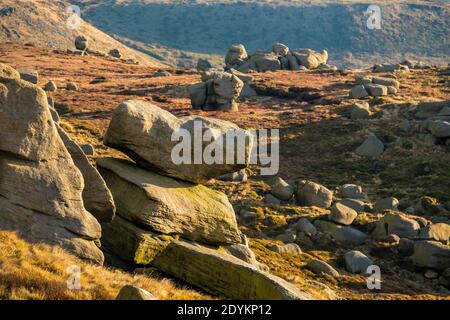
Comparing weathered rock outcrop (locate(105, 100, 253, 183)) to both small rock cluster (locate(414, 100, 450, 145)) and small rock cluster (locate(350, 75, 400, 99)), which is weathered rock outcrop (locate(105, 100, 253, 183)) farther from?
small rock cluster (locate(350, 75, 400, 99))

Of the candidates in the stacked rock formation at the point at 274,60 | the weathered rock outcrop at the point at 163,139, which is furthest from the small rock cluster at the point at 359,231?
the stacked rock formation at the point at 274,60

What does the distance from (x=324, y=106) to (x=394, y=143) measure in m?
16.6

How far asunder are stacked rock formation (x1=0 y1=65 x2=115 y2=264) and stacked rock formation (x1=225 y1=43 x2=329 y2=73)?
3267 inches

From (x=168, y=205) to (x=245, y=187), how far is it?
23.1m

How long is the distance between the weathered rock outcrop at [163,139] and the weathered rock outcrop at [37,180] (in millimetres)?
3626

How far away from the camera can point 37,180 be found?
2377cm

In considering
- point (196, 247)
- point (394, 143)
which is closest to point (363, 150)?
point (394, 143)

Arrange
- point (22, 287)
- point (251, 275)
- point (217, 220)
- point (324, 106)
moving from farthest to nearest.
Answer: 1. point (324, 106)
2. point (217, 220)
3. point (251, 275)
4. point (22, 287)

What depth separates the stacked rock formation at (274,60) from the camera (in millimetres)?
108438

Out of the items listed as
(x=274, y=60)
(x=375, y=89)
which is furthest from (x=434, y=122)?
(x=274, y=60)

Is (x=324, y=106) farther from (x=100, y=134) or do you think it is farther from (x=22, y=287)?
(x=22, y=287)

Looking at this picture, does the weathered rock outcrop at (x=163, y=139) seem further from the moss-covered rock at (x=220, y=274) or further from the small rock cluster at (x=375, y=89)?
the small rock cluster at (x=375, y=89)

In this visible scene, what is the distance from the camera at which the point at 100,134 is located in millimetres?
61000

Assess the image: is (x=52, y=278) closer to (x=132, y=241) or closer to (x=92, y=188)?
(x=92, y=188)
